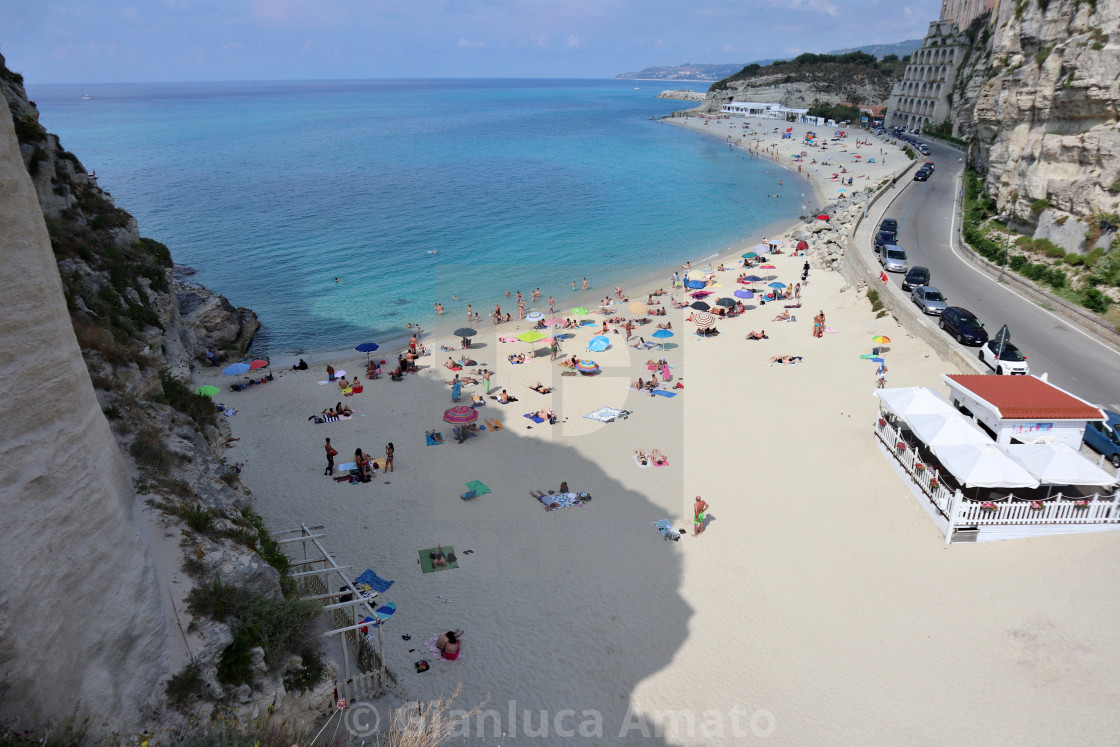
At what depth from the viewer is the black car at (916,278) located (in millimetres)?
26438

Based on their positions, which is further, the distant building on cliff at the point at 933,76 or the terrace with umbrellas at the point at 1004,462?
the distant building on cliff at the point at 933,76

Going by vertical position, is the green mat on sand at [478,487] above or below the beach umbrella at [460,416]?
below

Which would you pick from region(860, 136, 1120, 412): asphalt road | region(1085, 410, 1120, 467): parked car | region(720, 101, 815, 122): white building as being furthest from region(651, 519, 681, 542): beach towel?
region(720, 101, 815, 122): white building

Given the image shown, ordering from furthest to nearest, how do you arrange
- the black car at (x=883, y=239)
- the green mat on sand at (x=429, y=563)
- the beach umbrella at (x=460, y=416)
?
the black car at (x=883, y=239), the beach umbrella at (x=460, y=416), the green mat on sand at (x=429, y=563)

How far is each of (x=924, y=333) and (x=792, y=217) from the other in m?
36.8

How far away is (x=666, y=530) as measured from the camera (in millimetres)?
14461

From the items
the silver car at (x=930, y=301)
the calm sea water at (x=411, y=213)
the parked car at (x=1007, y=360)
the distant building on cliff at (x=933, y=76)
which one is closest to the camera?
the parked car at (x=1007, y=360)

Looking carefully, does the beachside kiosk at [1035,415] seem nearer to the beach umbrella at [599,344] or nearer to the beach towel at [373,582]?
the beach towel at [373,582]

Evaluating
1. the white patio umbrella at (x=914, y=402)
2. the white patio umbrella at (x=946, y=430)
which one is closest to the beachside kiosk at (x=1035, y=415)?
the white patio umbrella at (x=946, y=430)

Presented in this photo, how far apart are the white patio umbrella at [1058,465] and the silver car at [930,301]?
11289mm

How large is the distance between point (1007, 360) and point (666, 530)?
11.3 m

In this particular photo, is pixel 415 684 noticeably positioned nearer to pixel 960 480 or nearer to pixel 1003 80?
pixel 960 480

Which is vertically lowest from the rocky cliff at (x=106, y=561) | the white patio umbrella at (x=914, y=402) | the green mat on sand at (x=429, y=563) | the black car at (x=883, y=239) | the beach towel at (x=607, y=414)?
the beach towel at (x=607, y=414)

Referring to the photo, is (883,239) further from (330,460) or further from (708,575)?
(330,460)
